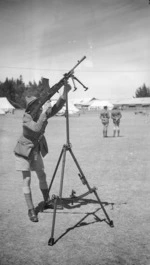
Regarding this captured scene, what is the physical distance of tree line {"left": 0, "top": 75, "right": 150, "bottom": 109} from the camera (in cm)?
→ 470

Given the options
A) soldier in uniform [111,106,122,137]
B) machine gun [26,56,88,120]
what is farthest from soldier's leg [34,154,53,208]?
soldier in uniform [111,106,122,137]

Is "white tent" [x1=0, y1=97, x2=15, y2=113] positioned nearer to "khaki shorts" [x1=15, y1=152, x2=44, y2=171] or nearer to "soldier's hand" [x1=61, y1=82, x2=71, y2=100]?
"khaki shorts" [x1=15, y1=152, x2=44, y2=171]

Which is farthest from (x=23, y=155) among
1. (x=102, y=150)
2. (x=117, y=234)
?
(x=102, y=150)

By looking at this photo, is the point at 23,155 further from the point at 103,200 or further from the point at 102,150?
the point at 102,150

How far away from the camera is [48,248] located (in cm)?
367

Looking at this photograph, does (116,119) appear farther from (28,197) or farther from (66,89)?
(66,89)

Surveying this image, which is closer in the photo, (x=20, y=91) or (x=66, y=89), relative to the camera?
(x=66, y=89)

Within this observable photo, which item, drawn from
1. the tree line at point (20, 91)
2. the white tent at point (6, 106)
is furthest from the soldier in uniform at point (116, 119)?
the white tent at point (6, 106)

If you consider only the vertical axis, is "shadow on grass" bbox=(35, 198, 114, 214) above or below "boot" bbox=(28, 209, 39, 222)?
below

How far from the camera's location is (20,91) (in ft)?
265

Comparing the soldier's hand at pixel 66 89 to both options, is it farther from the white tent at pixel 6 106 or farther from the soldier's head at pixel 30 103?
the white tent at pixel 6 106

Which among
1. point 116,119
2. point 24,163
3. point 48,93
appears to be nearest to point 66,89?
point 48,93

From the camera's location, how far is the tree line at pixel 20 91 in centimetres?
470

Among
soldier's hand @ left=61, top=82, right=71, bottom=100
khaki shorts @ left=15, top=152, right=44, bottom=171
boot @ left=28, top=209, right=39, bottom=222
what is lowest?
boot @ left=28, top=209, right=39, bottom=222
